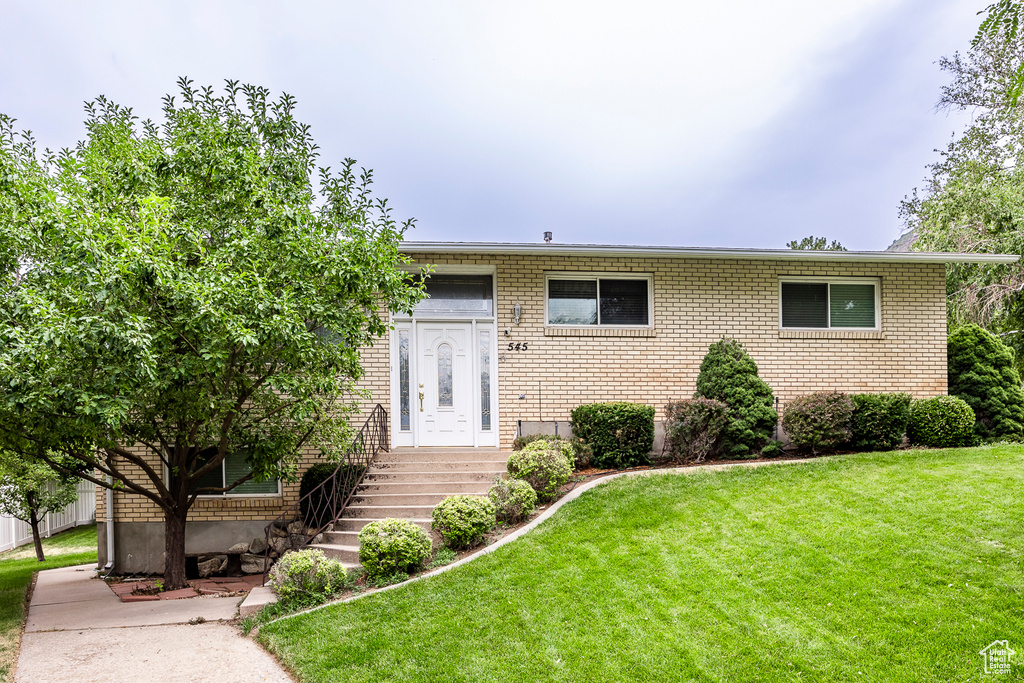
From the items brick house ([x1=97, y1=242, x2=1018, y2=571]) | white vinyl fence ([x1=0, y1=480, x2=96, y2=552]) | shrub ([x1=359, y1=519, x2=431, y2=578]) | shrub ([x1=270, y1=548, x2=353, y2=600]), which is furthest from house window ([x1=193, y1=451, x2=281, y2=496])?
white vinyl fence ([x1=0, y1=480, x2=96, y2=552])

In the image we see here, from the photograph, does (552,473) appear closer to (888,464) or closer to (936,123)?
(888,464)

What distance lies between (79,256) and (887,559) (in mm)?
7881

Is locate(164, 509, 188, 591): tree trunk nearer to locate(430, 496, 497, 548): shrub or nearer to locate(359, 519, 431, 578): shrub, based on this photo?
locate(359, 519, 431, 578): shrub

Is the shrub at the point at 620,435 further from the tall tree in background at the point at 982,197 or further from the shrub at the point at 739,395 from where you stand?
the tall tree in background at the point at 982,197

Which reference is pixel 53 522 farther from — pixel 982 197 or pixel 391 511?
pixel 982 197

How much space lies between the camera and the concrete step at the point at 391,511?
876 centimetres

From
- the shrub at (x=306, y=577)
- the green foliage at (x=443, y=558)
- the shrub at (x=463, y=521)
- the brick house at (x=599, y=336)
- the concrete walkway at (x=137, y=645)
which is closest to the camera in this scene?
the concrete walkway at (x=137, y=645)

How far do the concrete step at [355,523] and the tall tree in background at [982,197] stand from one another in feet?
30.2

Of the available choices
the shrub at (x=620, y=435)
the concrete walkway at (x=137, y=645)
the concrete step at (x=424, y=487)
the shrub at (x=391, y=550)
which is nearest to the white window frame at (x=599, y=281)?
the shrub at (x=620, y=435)

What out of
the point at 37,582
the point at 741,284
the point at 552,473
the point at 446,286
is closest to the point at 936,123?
the point at 741,284

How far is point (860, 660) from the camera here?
171 inches

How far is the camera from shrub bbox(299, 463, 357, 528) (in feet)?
29.6

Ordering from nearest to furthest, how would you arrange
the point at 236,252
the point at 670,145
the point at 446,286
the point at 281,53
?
the point at 236,252
the point at 446,286
the point at 281,53
the point at 670,145

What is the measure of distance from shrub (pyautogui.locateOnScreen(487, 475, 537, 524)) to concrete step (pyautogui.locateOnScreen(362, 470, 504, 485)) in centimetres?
126
